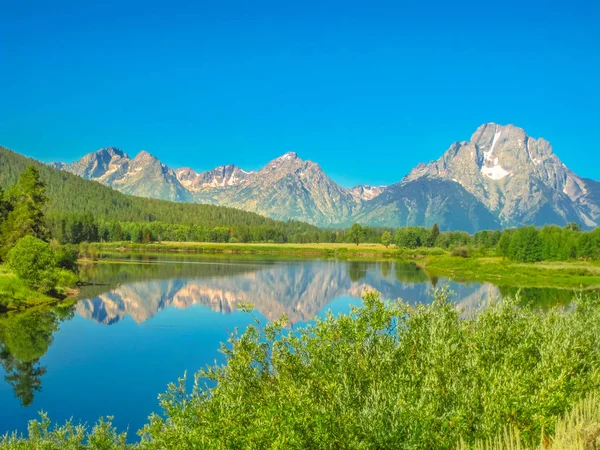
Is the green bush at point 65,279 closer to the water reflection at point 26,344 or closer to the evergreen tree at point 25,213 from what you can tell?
the evergreen tree at point 25,213

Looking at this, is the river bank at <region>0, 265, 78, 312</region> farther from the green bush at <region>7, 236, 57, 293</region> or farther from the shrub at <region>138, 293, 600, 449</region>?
the shrub at <region>138, 293, 600, 449</region>

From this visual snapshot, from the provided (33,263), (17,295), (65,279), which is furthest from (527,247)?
(17,295)

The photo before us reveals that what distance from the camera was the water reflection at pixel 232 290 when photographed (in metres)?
73.3

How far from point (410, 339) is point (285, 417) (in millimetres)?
8830

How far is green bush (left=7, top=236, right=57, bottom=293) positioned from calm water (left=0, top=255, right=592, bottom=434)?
563 cm

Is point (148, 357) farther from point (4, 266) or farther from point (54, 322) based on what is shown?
point (4, 266)

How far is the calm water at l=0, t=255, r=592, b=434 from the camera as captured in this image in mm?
34625

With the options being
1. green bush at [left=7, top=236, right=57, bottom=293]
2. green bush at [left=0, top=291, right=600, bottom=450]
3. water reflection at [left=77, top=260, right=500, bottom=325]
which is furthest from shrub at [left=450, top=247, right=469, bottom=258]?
green bush at [left=0, top=291, right=600, bottom=450]

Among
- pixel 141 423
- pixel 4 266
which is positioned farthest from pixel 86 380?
pixel 4 266

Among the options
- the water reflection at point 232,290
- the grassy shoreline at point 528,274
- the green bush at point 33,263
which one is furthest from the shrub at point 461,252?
the green bush at point 33,263

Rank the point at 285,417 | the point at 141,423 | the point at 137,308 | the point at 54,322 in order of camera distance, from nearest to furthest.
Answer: the point at 285,417, the point at 141,423, the point at 54,322, the point at 137,308

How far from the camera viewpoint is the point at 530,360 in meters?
18.5

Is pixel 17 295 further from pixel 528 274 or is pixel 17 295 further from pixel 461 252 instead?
pixel 461 252

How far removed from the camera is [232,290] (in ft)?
300
